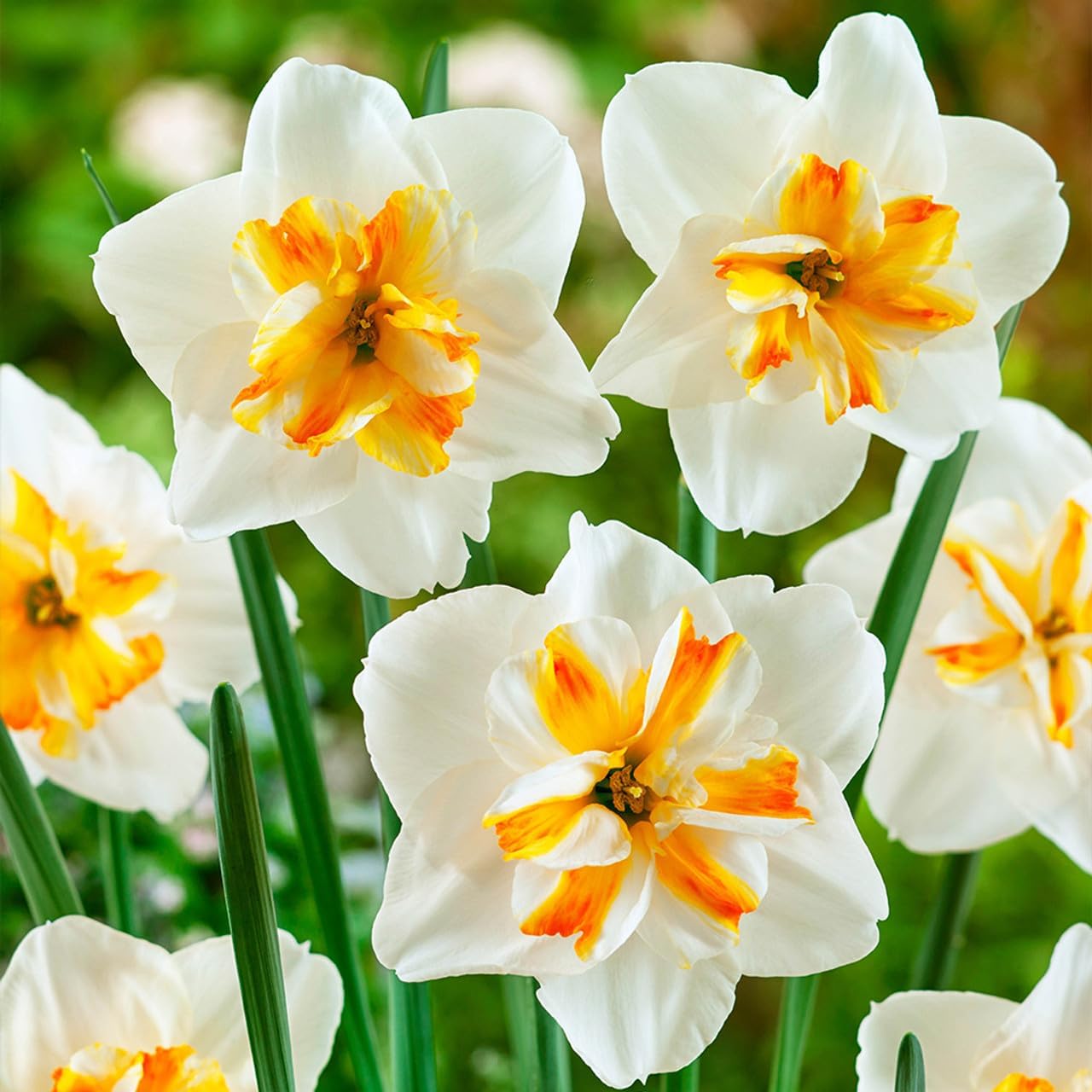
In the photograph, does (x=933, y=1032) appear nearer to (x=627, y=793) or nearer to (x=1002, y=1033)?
(x=1002, y=1033)

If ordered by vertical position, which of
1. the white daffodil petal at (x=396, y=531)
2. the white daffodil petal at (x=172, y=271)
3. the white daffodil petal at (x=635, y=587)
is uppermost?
the white daffodil petal at (x=172, y=271)

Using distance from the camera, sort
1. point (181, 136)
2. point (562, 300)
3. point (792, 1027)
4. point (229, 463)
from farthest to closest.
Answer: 1. point (562, 300)
2. point (181, 136)
3. point (792, 1027)
4. point (229, 463)

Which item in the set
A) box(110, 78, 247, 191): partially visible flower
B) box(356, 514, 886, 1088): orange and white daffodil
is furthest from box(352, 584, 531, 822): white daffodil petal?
box(110, 78, 247, 191): partially visible flower

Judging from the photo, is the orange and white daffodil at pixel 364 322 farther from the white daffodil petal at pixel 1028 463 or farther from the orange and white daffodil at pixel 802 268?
the white daffodil petal at pixel 1028 463

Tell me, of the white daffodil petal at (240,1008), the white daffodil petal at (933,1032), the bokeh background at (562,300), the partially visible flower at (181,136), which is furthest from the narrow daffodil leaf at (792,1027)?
the partially visible flower at (181,136)

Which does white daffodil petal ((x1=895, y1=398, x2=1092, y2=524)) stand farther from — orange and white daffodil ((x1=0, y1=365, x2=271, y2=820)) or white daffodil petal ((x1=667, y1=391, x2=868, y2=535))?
orange and white daffodil ((x1=0, y1=365, x2=271, y2=820))

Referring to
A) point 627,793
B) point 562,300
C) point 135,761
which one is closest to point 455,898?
point 627,793
